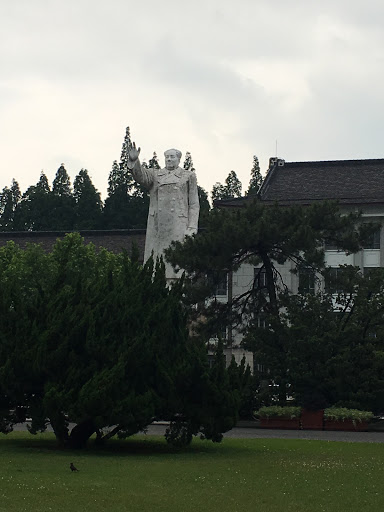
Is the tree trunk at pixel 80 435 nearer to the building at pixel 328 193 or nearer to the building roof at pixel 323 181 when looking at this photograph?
the building at pixel 328 193

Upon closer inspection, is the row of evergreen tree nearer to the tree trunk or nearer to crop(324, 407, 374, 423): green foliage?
crop(324, 407, 374, 423): green foliage

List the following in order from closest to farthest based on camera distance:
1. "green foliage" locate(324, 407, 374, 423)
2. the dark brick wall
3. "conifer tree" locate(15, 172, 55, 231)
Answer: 1. "green foliage" locate(324, 407, 374, 423)
2. the dark brick wall
3. "conifer tree" locate(15, 172, 55, 231)

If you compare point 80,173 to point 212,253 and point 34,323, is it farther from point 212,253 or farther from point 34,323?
point 34,323

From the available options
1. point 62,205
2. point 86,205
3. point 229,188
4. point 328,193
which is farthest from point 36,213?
point 328,193

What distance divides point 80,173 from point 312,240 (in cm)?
4832

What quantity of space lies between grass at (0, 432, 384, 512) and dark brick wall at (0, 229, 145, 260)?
36.4 metres

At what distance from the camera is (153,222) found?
33750 millimetres

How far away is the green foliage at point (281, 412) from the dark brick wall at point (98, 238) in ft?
92.0

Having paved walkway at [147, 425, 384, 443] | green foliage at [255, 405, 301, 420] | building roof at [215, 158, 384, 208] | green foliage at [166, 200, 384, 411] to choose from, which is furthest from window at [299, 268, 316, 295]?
building roof at [215, 158, 384, 208]

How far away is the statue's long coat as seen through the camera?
33.0 m

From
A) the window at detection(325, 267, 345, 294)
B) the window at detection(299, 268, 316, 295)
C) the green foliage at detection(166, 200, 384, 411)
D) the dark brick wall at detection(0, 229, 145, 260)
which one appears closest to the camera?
the green foliage at detection(166, 200, 384, 411)

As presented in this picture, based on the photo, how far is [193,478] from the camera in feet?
52.5

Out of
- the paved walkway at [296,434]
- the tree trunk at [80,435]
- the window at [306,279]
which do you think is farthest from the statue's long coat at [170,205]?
the tree trunk at [80,435]

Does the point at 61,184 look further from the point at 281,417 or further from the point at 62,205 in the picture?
the point at 281,417
